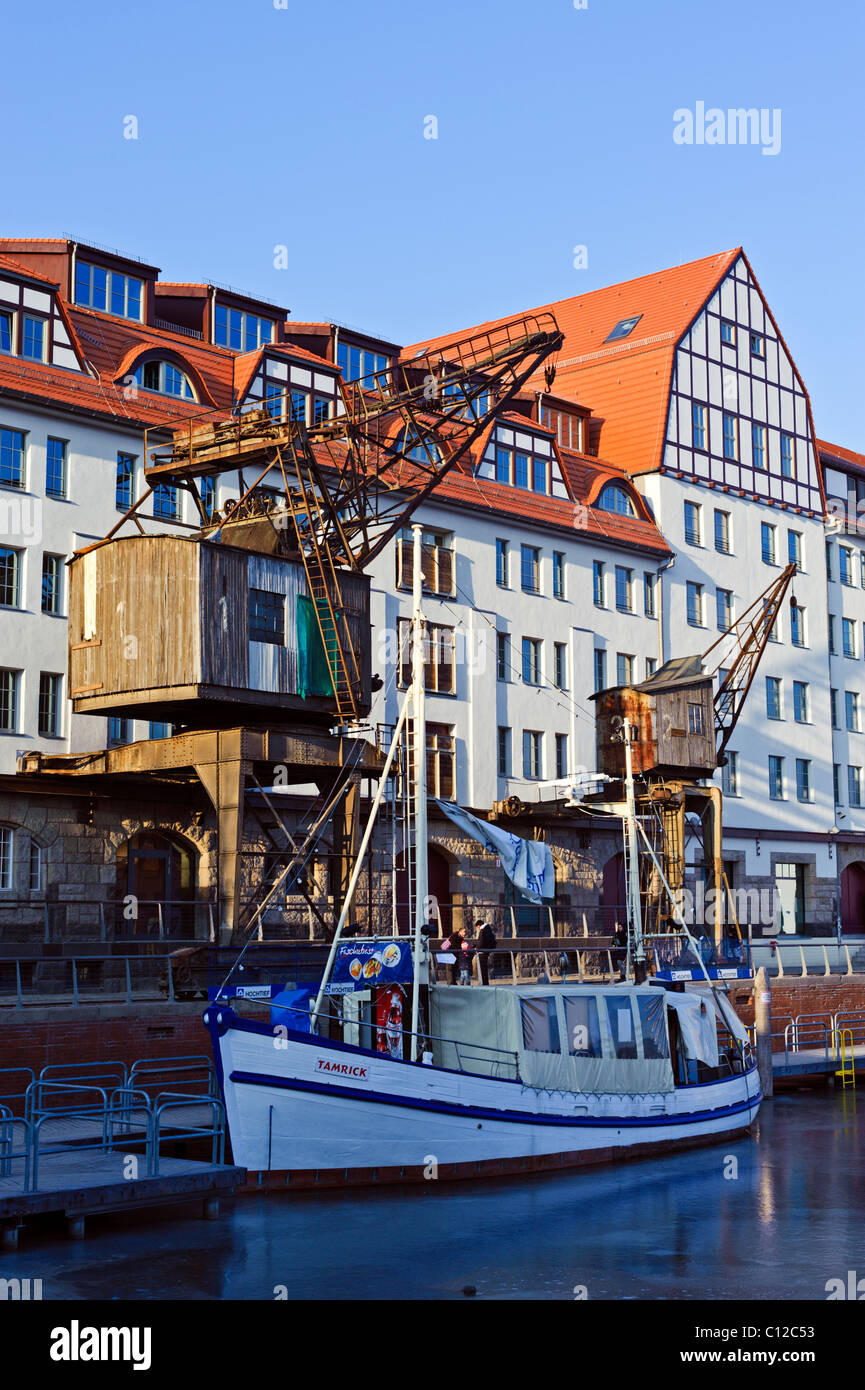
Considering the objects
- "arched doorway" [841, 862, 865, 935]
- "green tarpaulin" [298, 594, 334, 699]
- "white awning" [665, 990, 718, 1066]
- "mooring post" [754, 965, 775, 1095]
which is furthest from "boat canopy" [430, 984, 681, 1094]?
"arched doorway" [841, 862, 865, 935]

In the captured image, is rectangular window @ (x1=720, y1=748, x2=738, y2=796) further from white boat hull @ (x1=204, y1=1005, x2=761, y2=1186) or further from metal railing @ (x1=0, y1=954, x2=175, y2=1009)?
white boat hull @ (x1=204, y1=1005, x2=761, y2=1186)

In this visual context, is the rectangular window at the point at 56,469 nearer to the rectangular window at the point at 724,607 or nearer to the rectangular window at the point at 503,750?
the rectangular window at the point at 503,750

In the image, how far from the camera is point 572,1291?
18594mm

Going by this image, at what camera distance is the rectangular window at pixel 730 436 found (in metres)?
65.2

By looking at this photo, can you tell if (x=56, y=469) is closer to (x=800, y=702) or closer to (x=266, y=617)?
(x=266, y=617)

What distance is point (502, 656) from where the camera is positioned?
53.3 m

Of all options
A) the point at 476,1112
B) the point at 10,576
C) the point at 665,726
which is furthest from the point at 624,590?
the point at 476,1112

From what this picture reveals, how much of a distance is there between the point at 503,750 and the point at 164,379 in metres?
16.4

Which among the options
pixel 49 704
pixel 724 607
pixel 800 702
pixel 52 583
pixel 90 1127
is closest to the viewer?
pixel 90 1127
